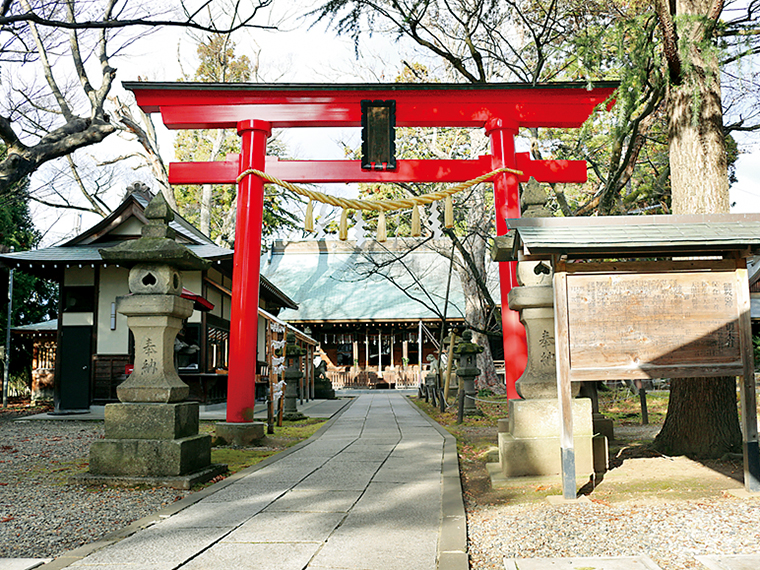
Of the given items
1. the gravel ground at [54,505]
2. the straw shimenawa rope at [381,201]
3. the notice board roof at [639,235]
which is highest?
the straw shimenawa rope at [381,201]

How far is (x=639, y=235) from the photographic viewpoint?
4.62 metres

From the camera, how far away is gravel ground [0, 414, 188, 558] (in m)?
3.71

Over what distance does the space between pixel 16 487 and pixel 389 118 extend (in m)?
6.68

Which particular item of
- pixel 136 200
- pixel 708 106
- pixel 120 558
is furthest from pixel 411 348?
pixel 120 558

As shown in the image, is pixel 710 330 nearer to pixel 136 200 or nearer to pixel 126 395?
pixel 126 395

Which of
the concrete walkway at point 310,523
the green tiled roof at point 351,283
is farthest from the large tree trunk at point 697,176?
the green tiled roof at point 351,283

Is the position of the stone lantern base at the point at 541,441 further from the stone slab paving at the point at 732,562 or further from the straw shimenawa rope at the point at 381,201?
the straw shimenawa rope at the point at 381,201

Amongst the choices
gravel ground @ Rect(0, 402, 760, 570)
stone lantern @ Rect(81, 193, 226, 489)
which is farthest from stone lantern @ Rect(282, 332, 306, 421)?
gravel ground @ Rect(0, 402, 760, 570)

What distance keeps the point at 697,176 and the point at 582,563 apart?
184 inches

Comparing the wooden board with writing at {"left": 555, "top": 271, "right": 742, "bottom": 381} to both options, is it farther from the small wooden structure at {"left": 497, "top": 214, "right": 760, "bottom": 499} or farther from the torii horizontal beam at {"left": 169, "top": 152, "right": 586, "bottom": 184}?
the torii horizontal beam at {"left": 169, "top": 152, "right": 586, "bottom": 184}

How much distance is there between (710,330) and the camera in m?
4.68

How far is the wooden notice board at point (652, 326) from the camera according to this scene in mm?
4605

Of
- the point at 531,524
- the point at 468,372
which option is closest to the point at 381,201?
the point at 468,372

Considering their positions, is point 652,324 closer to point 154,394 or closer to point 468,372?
point 154,394
